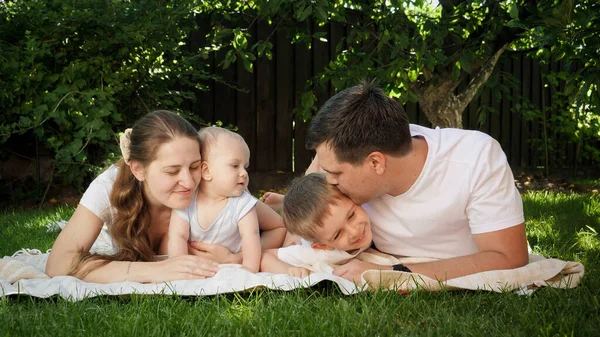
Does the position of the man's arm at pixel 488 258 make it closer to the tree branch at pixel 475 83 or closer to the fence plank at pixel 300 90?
the tree branch at pixel 475 83

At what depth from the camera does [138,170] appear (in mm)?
3344

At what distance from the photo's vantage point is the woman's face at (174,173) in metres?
3.24

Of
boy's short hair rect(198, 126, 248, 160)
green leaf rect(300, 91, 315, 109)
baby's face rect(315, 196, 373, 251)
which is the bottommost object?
baby's face rect(315, 196, 373, 251)

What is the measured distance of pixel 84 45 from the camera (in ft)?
20.4

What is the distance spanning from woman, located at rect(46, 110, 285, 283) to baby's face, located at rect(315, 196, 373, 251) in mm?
570

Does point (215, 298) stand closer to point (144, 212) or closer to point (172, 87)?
point (144, 212)

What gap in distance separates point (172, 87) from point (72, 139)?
1366 millimetres

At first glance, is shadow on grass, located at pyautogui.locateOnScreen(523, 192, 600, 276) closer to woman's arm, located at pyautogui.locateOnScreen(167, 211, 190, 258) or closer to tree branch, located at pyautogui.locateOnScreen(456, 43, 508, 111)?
tree branch, located at pyautogui.locateOnScreen(456, 43, 508, 111)

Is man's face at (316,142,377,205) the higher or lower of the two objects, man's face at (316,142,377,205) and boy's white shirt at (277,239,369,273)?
the higher

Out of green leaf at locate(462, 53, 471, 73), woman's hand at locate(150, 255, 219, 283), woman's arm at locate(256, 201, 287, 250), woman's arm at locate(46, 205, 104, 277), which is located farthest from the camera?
green leaf at locate(462, 53, 471, 73)

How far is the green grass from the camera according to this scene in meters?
2.24

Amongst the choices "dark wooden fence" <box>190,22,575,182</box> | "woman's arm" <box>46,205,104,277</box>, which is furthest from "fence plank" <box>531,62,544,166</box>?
"woman's arm" <box>46,205,104,277</box>

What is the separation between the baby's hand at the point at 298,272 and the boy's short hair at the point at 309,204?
153mm

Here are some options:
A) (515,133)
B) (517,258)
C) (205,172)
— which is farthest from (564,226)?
(515,133)
